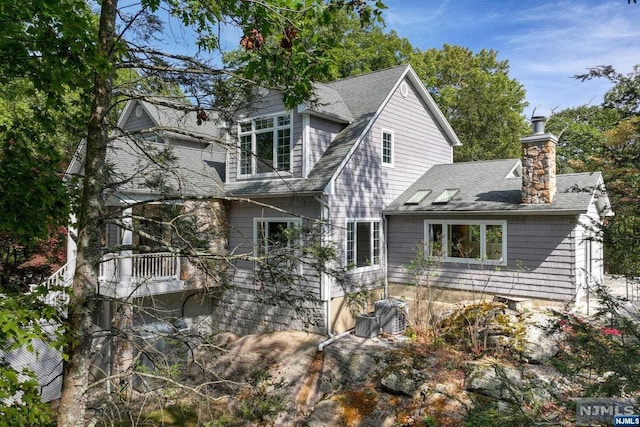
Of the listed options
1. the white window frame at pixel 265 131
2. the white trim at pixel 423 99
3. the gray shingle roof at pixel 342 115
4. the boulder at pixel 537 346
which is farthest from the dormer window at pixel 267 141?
the boulder at pixel 537 346

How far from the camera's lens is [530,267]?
35.4 ft

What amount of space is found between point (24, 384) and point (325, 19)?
4.23m

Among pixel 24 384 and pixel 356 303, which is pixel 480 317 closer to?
pixel 356 303

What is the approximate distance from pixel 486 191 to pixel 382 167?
3.35 meters

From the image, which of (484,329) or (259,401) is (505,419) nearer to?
(259,401)

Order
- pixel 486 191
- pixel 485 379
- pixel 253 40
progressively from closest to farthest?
pixel 253 40 < pixel 485 379 < pixel 486 191

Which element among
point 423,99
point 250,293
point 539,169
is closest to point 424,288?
point 539,169

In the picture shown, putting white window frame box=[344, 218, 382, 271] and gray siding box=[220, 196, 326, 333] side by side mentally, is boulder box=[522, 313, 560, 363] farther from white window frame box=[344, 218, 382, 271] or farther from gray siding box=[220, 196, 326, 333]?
gray siding box=[220, 196, 326, 333]

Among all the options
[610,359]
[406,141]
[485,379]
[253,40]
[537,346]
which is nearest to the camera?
[610,359]

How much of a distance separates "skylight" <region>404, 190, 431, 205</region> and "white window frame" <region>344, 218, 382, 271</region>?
1.21m

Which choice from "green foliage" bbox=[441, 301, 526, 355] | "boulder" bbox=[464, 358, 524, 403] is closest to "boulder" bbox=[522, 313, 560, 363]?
"green foliage" bbox=[441, 301, 526, 355]

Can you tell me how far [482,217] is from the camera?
1157cm

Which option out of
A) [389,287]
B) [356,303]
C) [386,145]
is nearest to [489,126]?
[386,145]

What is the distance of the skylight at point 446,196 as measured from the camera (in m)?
12.3
